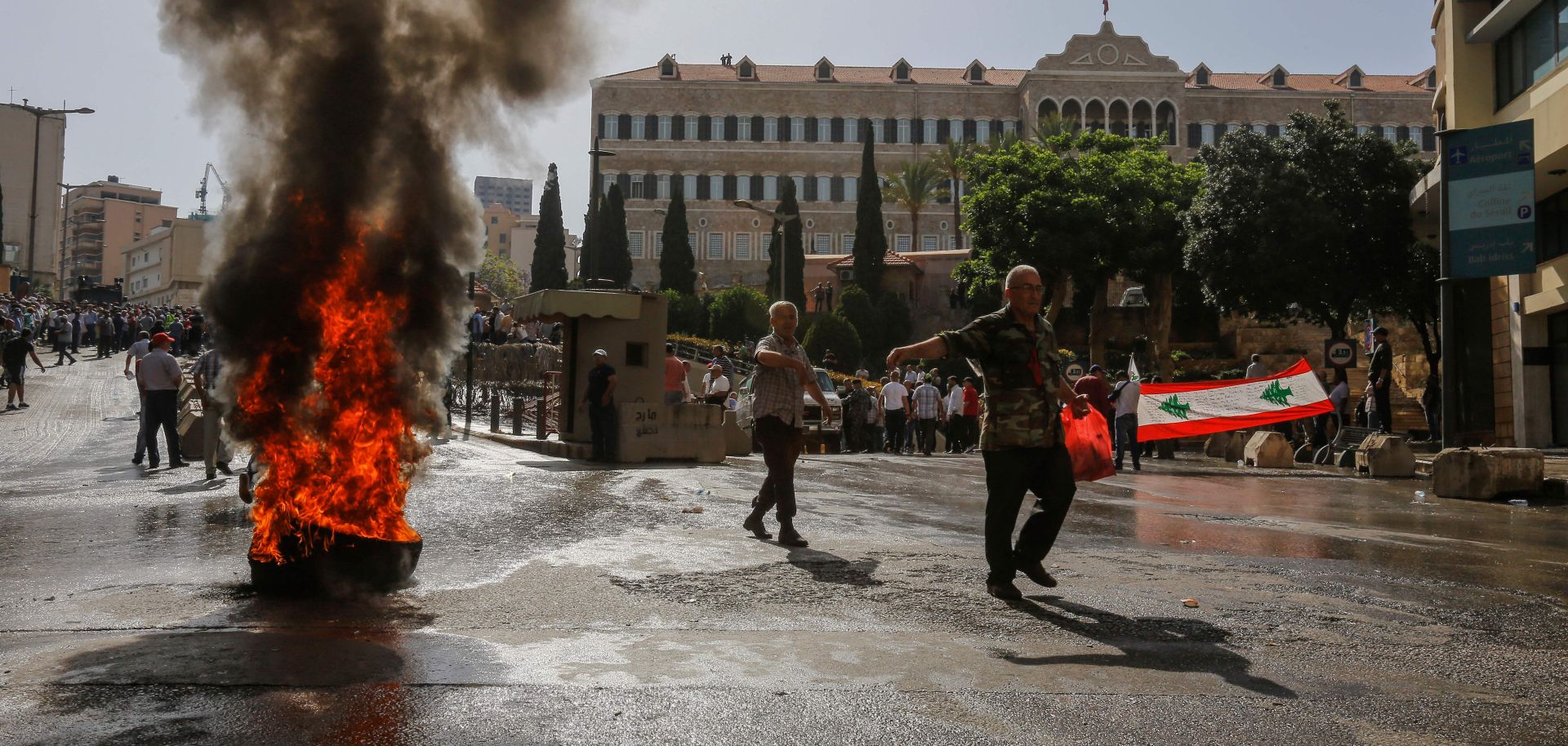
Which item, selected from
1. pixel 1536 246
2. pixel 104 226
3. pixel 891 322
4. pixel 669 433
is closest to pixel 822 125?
pixel 891 322

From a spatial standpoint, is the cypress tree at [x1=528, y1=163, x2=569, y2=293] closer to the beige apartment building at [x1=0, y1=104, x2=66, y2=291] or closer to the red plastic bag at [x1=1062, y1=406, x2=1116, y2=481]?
the beige apartment building at [x1=0, y1=104, x2=66, y2=291]

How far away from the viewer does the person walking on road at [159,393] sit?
1453 cm

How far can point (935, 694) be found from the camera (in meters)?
4.18

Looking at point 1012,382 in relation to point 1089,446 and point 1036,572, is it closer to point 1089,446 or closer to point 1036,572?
point 1036,572

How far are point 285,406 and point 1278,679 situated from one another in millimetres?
4505

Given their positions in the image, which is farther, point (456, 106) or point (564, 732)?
point (456, 106)

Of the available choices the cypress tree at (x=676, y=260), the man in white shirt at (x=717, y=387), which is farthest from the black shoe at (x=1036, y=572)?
the cypress tree at (x=676, y=260)

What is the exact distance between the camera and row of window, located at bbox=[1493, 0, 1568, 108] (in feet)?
68.2

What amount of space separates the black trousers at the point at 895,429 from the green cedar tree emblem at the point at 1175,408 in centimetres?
550

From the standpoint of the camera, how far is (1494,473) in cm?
1355

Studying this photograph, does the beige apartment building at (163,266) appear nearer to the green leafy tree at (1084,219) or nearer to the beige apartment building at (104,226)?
the beige apartment building at (104,226)

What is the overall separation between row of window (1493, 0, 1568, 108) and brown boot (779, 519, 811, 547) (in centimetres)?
1841

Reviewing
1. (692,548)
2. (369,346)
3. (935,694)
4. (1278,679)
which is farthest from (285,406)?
(1278,679)

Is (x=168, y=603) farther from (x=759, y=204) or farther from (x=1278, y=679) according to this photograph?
(x=759, y=204)
